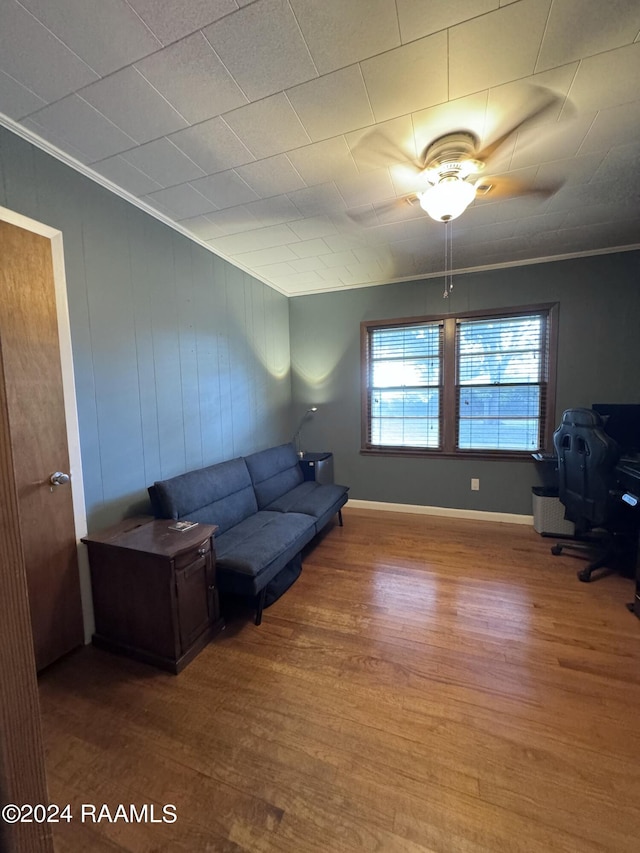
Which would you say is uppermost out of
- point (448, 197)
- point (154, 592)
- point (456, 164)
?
point (456, 164)

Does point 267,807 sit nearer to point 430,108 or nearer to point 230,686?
point 230,686

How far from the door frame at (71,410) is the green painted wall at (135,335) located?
0.15ft

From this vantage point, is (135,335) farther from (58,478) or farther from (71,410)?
(58,478)

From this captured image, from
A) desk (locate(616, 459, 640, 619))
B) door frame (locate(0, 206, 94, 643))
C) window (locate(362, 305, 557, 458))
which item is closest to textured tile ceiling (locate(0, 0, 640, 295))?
door frame (locate(0, 206, 94, 643))

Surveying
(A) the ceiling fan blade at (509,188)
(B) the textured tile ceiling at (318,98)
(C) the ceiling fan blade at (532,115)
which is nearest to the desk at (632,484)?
(B) the textured tile ceiling at (318,98)

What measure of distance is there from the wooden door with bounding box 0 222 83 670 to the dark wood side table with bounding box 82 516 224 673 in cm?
16

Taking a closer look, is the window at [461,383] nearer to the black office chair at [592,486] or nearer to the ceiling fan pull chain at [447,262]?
the ceiling fan pull chain at [447,262]

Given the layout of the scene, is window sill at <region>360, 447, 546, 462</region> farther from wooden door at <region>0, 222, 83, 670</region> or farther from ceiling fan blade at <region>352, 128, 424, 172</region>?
wooden door at <region>0, 222, 83, 670</region>

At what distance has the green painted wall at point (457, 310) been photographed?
3.17 metres

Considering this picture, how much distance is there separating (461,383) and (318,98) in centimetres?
289

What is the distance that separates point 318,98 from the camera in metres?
1.48

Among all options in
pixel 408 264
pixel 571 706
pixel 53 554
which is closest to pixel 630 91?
pixel 408 264

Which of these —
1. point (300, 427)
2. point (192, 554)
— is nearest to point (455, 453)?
point (300, 427)

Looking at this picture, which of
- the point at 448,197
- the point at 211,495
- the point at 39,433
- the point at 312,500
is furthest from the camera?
the point at 312,500
